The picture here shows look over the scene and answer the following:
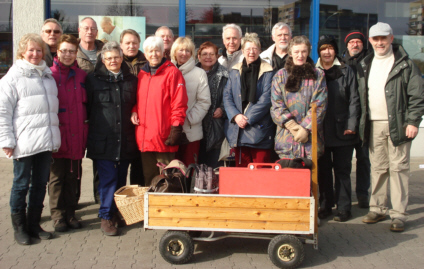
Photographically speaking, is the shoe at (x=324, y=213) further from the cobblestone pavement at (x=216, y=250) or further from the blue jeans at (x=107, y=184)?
the blue jeans at (x=107, y=184)

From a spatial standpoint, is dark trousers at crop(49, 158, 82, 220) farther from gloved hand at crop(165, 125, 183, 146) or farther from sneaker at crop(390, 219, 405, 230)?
sneaker at crop(390, 219, 405, 230)

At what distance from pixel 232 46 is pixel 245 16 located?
10.8 ft

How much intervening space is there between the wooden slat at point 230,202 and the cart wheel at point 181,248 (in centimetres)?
30

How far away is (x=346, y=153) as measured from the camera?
5328 mm

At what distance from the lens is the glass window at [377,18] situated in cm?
865

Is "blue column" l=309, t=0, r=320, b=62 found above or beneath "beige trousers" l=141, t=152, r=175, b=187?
above

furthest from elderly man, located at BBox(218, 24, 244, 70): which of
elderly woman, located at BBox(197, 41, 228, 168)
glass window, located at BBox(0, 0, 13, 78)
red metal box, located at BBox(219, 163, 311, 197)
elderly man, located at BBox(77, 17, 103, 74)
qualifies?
glass window, located at BBox(0, 0, 13, 78)

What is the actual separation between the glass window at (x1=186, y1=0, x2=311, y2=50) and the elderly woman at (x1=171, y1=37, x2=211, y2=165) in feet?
11.4

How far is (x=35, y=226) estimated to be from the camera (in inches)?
188

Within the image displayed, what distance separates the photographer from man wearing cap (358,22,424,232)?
4.95m

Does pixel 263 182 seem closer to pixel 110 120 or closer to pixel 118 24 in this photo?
pixel 110 120

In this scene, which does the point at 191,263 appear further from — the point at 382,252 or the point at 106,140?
the point at 382,252

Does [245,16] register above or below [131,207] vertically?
above

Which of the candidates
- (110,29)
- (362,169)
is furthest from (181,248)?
(110,29)
